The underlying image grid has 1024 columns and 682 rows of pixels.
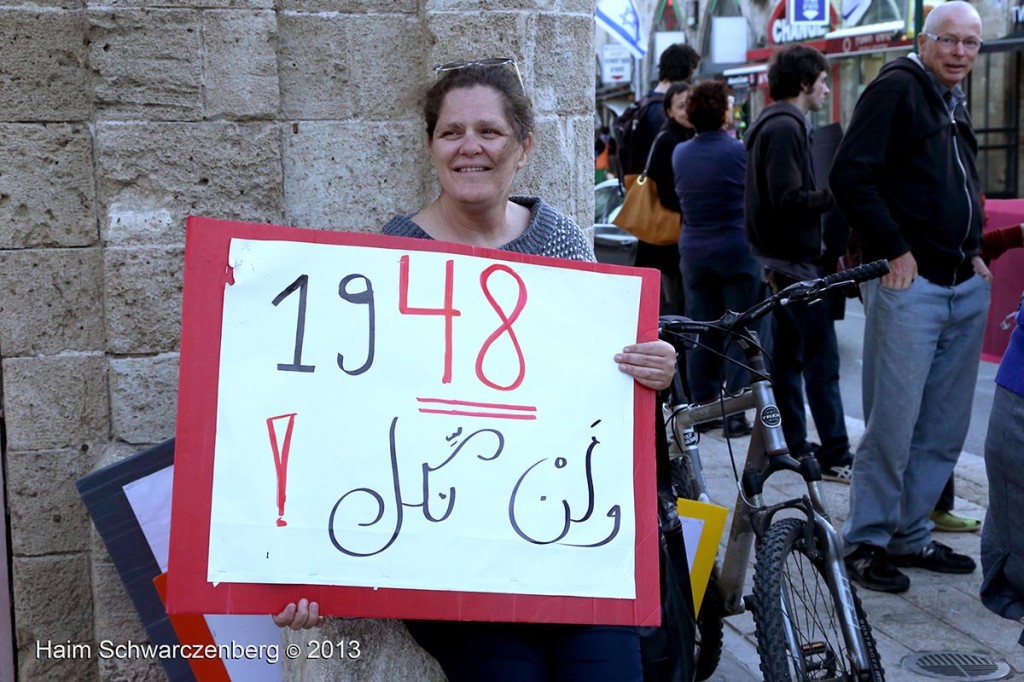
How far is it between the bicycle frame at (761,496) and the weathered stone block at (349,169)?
1.06m

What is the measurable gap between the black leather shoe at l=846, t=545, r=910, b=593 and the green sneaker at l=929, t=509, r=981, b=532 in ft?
2.28

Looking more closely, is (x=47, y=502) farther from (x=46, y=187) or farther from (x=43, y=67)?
(x=43, y=67)

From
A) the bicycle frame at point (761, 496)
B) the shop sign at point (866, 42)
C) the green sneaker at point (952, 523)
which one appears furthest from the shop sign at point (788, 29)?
the bicycle frame at point (761, 496)

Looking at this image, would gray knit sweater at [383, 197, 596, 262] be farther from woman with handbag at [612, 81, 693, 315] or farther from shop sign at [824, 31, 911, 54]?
shop sign at [824, 31, 911, 54]

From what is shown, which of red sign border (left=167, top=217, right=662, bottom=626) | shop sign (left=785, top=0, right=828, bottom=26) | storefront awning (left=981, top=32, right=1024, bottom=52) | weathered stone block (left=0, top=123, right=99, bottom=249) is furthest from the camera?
shop sign (left=785, top=0, right=828, bottom=26)

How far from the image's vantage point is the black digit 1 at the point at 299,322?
7.38 feet

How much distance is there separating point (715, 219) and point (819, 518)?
357 centimetres

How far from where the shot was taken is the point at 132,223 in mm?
3359

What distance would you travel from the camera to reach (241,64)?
3.34 metres

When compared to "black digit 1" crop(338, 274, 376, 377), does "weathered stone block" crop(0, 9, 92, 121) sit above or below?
above

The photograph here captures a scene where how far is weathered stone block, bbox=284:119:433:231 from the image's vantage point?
11.4ft

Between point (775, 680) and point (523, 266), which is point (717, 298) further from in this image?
point (523, 266)

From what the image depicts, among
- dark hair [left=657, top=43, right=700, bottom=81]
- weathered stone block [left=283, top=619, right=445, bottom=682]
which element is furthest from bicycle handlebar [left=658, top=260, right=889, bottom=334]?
dark hair [left=657, top=43, right=700, bottom=81]

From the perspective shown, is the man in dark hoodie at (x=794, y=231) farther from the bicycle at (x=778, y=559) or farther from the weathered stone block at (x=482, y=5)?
the weathered stone block at (x=482, y=5)
